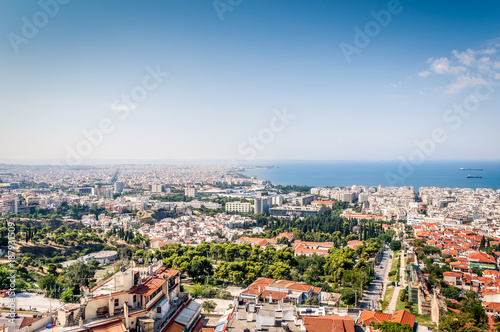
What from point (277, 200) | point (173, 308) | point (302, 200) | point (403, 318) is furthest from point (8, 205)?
point (403, 318)

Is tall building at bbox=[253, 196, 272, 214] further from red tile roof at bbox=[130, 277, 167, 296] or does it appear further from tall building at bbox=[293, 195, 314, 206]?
red tile roof at bbox=[130, 277, 167, 296]

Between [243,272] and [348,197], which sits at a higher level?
[243,272]

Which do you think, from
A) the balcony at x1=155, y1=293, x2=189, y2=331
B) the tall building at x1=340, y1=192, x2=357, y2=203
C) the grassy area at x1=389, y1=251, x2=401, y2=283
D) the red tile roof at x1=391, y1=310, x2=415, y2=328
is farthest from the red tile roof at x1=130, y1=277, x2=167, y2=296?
the tall building at x1=340, y1=192, x2=357, y2=203

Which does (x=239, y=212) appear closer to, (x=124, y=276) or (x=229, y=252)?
(x=229, y=252)

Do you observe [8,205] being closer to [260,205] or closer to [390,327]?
[260,205]

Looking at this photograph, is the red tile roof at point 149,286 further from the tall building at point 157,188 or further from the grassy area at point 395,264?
the tall building at point 157,188

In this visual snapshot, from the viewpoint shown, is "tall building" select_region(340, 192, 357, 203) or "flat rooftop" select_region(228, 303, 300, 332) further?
"tall building" select_region(340, 192, 357, 203)

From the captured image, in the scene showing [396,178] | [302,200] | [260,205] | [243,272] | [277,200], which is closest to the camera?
[243,272]
